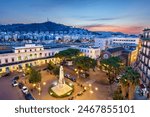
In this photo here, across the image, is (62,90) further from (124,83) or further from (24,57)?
(24,57)

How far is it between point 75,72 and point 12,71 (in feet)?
46.5

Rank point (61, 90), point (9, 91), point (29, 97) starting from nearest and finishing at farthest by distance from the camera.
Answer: point (29, 97) → point (61, 90) → point (9, 91)

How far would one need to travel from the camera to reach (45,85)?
82.6 ft

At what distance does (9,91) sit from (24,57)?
1646 centimetres

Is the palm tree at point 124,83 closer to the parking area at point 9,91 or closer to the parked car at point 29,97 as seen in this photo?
the parked car at point 29,97

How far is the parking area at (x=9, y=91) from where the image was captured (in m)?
20.5

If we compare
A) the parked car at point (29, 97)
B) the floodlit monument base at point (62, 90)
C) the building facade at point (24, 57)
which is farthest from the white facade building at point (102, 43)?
the parked car at point (29, 97)

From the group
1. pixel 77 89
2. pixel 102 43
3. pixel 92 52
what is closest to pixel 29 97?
pixel 77 89

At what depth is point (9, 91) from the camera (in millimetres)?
22547

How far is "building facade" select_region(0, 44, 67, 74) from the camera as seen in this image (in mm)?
33906

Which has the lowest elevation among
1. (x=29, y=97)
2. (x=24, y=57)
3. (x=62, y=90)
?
(x=29, y=97)

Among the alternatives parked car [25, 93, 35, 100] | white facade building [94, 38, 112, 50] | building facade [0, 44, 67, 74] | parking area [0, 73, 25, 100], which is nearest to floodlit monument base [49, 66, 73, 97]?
parked car [25, 93, 35, 100]

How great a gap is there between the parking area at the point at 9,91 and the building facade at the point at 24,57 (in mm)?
6678

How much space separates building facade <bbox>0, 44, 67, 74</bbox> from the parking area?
668cm
